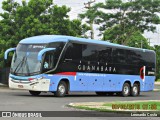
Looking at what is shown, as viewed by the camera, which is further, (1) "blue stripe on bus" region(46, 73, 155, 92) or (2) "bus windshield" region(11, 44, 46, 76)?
(1) "blue stripe on bus" region(46, 73, 155, 92)

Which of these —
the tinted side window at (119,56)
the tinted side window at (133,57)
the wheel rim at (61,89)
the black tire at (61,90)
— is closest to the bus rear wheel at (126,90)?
the tinted side window at (133,57)

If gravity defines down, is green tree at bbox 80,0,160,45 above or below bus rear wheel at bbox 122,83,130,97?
above

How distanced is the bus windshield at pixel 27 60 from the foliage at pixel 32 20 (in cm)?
1390

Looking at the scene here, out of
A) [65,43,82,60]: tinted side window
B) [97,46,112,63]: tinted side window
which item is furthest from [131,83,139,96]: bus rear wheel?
[65,43,82,60]: tinted side window

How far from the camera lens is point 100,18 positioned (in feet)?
153

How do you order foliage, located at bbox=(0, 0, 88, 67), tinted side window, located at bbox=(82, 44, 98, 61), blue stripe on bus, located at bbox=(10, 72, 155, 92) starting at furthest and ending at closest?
foliage, located at bbox=(0, 0, 88, 67) → tinted side window, located at bbox=(82, 44, 98, 61) → blue stripe on bus, located at bbox=(10, 72, 155, 92)

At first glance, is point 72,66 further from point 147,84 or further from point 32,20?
point 32,20

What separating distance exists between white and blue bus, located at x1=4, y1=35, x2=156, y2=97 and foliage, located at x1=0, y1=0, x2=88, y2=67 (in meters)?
10.4

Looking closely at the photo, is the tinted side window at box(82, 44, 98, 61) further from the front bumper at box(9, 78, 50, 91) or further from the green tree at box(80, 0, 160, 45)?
the green tree at box(80, 0, 160, 45)

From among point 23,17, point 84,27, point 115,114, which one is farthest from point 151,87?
point 115,114

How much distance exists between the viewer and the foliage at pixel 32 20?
4003 centimetres

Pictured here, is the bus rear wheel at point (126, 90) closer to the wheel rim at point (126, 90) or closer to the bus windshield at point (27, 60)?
the wheel rim at point (126, 90)

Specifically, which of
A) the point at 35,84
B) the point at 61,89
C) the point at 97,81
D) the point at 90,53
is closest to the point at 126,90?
the point at 97,81

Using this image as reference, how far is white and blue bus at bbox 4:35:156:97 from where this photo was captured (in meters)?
25.4
